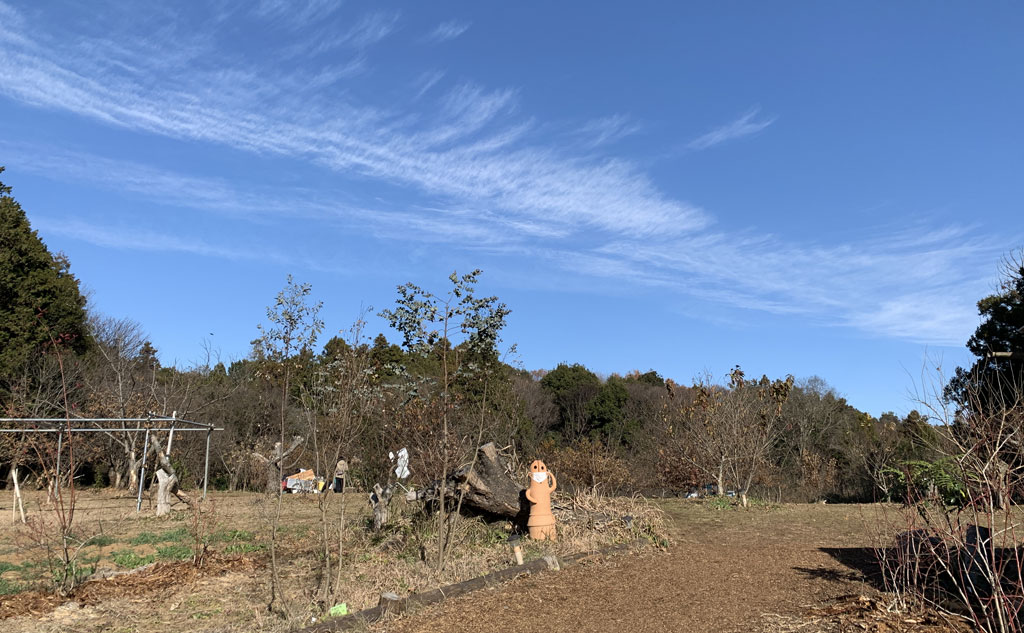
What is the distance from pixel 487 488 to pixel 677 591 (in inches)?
124

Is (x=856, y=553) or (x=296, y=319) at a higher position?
(x=296, y=319)

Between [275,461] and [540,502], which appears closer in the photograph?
[275,461]

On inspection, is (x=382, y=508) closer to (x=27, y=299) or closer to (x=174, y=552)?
(x=174, y=552)

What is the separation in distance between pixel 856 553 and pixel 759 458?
250 inches

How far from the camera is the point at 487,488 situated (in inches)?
356

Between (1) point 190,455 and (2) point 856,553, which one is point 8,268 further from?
(2) point 856,553

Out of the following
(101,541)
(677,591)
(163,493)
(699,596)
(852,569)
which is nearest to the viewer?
(699,596)

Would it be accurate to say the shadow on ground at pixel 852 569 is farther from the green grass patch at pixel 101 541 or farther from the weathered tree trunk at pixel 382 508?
the green grass patch at pixel 101 541

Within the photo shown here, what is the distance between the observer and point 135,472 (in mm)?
18125

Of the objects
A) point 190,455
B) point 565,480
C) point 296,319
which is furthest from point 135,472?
point 296,319

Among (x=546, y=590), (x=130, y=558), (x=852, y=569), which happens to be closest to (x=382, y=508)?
(x=130, y=558)

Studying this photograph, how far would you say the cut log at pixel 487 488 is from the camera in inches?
353

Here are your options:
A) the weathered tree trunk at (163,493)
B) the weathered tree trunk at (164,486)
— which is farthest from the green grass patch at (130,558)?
the weathered tree trunk at (163,493)

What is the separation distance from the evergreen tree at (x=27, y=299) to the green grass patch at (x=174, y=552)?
46.2 ft
